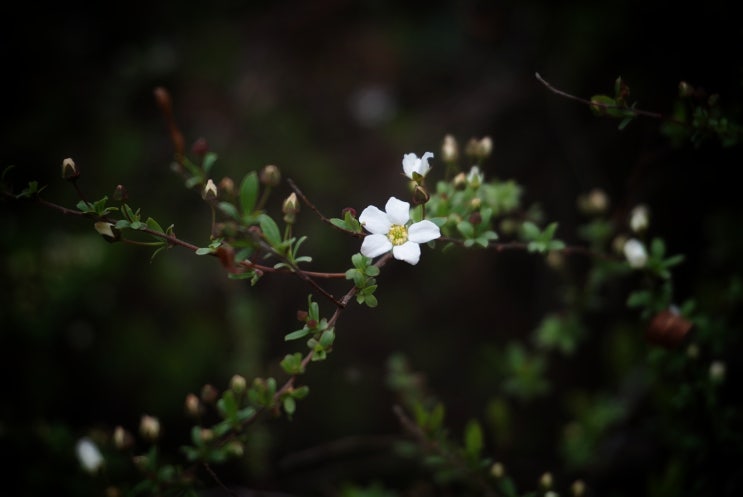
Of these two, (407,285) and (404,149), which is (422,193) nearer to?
(407,285)

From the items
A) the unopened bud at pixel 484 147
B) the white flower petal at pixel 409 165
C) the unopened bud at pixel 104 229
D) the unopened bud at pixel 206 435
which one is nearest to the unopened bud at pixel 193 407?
the unopened bud at pixel 206 435

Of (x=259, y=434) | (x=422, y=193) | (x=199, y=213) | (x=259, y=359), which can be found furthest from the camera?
(x=199, y=213)

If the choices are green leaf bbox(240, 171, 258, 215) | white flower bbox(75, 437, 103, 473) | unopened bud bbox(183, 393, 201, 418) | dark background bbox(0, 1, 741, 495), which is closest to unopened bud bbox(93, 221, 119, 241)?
green leaf bbox(240, 171, 258, 215)

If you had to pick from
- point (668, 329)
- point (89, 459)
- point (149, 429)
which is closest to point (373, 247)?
point (149, 429)

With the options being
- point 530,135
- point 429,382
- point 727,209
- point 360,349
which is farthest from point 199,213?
point 727,209

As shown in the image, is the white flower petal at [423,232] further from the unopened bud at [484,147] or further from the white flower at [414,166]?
the unopened bud at [484,147]

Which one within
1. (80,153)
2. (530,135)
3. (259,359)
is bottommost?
(259,359)

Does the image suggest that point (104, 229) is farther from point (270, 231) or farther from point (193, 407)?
point (193, 407)
